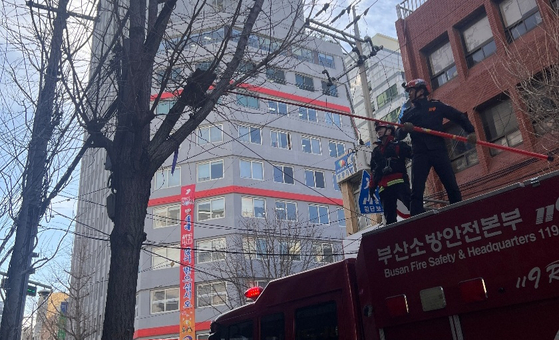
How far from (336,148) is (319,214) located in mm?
6717

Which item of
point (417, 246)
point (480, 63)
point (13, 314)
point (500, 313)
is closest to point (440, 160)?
point (417, 246)

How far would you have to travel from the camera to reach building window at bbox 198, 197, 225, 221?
3384cm

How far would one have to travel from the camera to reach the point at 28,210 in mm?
9555

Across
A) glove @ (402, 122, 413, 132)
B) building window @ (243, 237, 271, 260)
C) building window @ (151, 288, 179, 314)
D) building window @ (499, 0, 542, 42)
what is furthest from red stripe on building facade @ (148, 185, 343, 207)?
glove @ (402, 122, 413, 132)

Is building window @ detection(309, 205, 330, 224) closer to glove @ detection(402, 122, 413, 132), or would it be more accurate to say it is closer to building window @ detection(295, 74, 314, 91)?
building window @ detection(295, 74, 314, 91)

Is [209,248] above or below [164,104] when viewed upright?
below

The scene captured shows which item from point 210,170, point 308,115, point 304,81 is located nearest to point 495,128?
point 210,170

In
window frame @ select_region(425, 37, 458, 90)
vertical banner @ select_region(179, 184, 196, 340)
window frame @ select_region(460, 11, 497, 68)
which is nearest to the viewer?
window frame @ select_region(460, 11, 497, 68)

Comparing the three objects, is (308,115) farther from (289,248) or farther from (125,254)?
(125,254)

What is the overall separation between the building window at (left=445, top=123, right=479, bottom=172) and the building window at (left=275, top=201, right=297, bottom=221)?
2078cm

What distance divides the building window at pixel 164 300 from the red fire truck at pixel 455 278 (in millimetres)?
28507

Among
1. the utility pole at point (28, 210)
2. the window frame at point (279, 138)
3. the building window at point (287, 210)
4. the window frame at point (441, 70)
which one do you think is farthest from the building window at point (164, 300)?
the utility pole at point (28, 210)

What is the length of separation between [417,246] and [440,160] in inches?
85.6

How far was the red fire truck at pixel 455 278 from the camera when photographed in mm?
3566
